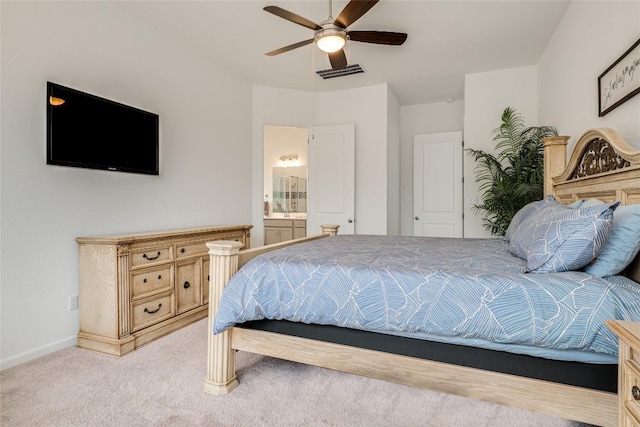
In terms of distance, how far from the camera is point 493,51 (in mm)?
3635

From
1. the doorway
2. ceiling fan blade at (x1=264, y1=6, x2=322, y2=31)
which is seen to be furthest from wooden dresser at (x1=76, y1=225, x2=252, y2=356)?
the doorway

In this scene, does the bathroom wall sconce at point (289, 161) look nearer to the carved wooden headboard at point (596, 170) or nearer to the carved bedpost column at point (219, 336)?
the carved wooden headboard at point (596, 170)

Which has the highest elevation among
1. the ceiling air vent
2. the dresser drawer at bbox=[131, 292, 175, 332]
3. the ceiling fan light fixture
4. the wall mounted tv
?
the ceiling air vent

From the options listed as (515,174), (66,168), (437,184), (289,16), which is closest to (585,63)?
(515,174)

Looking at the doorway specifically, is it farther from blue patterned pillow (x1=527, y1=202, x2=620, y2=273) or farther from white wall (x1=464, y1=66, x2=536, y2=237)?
blue patterned pillow (x1=527, y1=202, x2=620, y2=273)

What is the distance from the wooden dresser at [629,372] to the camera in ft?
3.01

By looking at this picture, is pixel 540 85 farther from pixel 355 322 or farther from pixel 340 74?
pixel 355 322

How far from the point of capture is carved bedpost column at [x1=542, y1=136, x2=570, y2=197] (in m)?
2.71

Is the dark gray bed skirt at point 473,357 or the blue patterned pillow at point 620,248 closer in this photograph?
the dark gray bed skirt at point 473,357

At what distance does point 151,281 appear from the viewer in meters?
2.65

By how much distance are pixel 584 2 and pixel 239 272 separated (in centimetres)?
311

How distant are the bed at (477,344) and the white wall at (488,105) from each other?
6.90 feet

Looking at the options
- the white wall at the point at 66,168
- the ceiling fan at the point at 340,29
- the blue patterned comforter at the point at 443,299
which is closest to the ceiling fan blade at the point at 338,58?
the ceiling fan at the point at 340,29

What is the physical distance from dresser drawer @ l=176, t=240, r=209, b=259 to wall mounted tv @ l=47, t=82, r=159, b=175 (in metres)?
0.76
